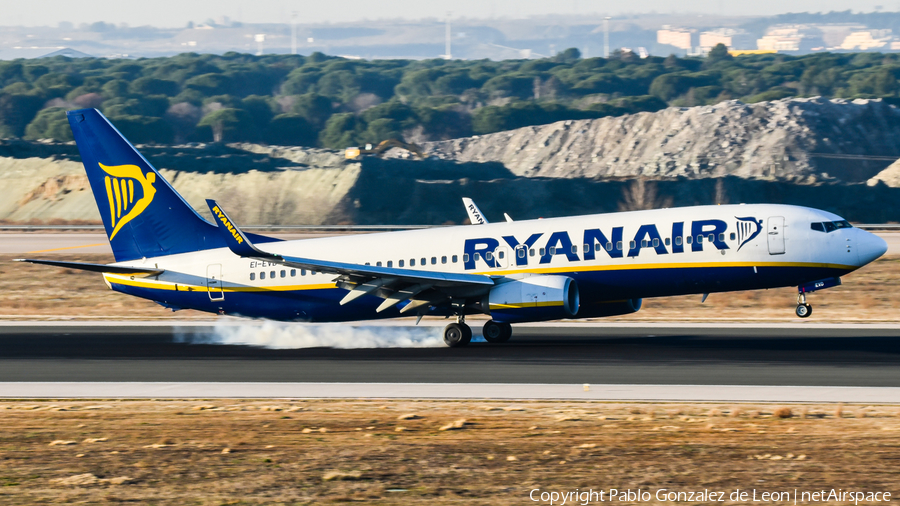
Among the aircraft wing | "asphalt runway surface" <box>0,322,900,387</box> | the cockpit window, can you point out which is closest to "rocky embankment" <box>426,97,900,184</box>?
"asphalt runway surface" <box>0,322,900,387</box>

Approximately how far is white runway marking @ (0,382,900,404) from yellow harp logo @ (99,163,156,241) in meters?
9.23

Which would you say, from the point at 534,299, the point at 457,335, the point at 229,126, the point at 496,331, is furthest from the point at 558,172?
the point at 534,299

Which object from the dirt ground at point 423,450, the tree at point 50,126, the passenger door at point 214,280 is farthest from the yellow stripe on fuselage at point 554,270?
the tree at point 50,126

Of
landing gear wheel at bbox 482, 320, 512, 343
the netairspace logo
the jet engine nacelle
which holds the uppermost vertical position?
the jet engine nacelle

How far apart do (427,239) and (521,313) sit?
14.9 ft

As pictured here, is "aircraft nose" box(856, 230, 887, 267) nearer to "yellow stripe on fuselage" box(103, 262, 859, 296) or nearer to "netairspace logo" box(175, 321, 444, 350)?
"yellow stripe on fuselage" box(103, 262, 859, 296)

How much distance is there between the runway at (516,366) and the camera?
22.7m

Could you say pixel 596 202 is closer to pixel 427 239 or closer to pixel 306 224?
pixel 306 224

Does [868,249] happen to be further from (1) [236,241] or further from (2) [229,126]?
(2) [229,126]

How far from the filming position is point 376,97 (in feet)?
624

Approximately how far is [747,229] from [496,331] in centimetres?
831

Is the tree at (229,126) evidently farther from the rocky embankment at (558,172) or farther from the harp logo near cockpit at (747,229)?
the harp logo near cockpit at (747,229)

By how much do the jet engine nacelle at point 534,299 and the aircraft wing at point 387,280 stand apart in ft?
1.87

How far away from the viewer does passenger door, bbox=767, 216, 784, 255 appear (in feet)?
94.1
